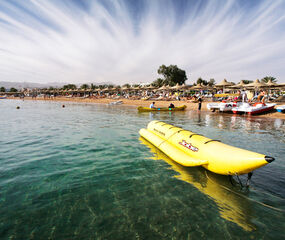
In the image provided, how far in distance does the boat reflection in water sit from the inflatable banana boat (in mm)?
405

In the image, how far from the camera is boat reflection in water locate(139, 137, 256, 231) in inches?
143

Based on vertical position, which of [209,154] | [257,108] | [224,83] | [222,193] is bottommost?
[222,193]

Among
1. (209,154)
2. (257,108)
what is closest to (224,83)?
(257,108)

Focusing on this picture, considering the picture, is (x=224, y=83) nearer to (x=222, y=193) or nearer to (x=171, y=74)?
(x=222, y=193)

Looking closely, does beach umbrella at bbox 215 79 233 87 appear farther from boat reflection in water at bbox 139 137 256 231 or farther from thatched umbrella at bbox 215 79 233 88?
boat reflection in water at bbox 139 137 256 231

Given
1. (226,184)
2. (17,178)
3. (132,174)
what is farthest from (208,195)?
(17,178)

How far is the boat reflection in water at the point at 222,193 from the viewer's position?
3639mm

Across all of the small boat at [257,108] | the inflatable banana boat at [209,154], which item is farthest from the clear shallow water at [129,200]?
the small boat at [257,108]

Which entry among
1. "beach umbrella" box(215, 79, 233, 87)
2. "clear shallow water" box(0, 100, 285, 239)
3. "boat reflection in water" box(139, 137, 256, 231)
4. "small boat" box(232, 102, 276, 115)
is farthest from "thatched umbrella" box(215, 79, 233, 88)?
"boat reflection in water" box(139, 137, 256, 231)

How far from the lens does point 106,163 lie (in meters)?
6.35

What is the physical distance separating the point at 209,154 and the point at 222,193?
1.14 meters

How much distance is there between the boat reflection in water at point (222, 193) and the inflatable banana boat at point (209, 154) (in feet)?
1.33

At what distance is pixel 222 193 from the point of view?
451 cm

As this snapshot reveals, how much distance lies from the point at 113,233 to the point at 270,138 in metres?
11.1
